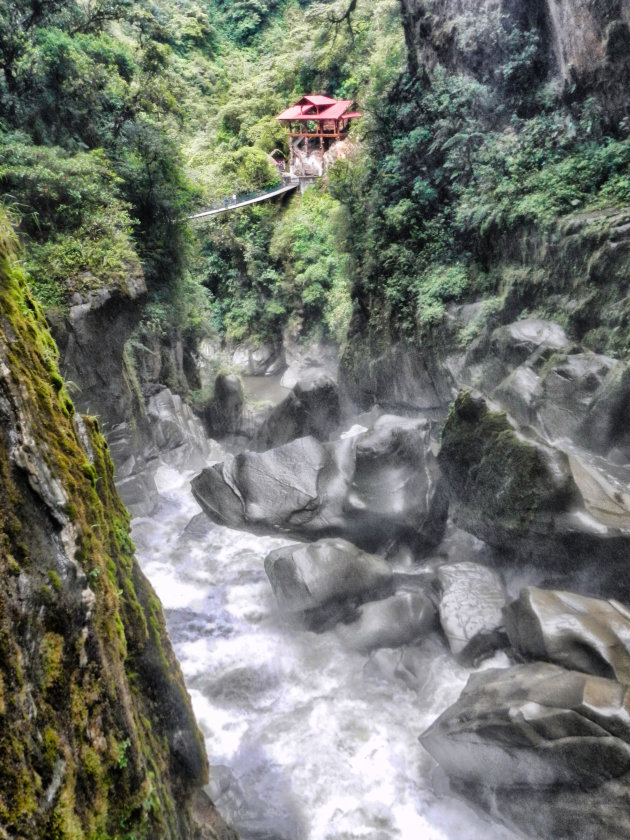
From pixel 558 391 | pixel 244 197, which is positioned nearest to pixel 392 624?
pixel 558 391

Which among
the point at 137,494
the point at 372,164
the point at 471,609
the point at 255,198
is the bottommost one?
the point at 471,609

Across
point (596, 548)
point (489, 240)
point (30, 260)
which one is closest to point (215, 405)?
point (30, 260)

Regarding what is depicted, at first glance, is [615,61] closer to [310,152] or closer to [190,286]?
[190,286]

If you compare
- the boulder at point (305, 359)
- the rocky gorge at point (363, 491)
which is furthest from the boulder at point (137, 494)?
the boulder at point (305, 359)

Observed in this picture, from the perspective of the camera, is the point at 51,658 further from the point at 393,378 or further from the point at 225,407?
the point at 393,378

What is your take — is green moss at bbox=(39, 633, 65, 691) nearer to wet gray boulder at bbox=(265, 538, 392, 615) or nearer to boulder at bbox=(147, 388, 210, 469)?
wet gray boulder at bbox=(265, 538, 392, 615)

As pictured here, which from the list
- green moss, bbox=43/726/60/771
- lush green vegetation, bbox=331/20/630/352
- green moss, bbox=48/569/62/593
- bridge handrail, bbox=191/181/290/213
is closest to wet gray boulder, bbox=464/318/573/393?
lush green vegetation, bbox=331/20/630/352
